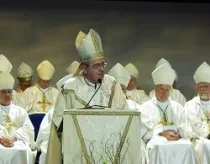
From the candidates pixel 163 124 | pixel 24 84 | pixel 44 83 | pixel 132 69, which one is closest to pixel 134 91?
pixel 132 69

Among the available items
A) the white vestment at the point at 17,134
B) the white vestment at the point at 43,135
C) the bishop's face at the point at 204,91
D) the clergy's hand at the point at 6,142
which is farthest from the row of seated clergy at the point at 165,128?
the clergy's hand at the point at 6,142

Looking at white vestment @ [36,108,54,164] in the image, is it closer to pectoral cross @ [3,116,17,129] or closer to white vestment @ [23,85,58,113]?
pectoral cross @ [3,116,17,129]

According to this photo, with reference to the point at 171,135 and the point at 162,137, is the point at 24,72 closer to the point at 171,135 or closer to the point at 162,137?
the point at 162,137

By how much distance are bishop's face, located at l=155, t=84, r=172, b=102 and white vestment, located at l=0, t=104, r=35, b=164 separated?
1.75 metres

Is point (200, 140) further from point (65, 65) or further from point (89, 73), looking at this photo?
point (65, 65)

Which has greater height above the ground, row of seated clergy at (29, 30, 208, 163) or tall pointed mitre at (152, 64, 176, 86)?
tall pointed mitre at (152, 64, 176, 86)

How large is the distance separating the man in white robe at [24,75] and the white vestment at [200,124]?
11.2ft

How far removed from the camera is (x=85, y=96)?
5.39m

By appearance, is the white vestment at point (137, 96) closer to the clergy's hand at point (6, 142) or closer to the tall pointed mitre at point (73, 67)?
the tall pointed mitre at point (73, 67)

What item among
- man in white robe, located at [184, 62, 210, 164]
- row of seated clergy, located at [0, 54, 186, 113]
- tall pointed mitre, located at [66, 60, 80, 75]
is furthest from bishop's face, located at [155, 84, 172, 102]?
tall pointed mitre, located at [66, 60, 80, 75]

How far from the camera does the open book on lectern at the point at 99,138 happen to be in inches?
181

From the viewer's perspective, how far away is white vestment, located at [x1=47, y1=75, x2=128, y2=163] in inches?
209

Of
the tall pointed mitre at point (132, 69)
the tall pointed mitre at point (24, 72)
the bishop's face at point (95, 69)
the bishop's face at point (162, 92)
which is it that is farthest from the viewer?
the tall pointed mitre at point (132, 69)

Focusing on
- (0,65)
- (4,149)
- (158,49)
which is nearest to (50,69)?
(0,65)
